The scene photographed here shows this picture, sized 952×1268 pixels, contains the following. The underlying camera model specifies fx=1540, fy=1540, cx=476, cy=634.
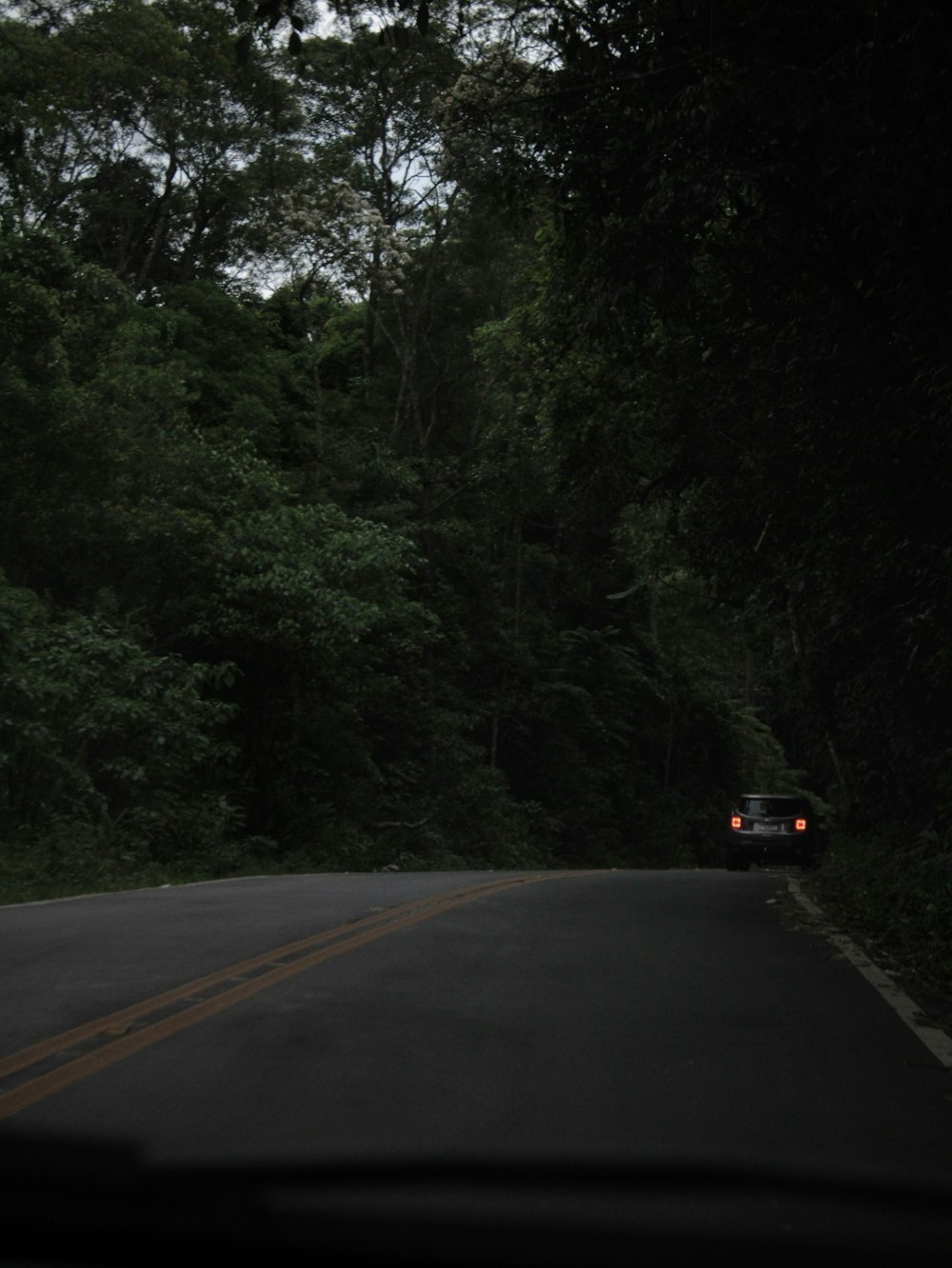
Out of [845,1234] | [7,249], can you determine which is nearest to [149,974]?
[845,1234]

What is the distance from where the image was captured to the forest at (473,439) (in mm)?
11562

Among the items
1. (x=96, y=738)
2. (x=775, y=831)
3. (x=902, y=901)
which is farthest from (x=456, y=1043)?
(x=775, y=831)

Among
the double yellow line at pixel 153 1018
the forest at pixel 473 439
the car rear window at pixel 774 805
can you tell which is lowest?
the car rear window at pixel 774 805

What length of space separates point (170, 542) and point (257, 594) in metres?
1.70

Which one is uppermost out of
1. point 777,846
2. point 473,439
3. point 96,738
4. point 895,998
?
point 473,439

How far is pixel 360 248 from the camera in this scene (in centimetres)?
3347

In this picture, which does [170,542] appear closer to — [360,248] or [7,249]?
[7,249]

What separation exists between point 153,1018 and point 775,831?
22.1 m

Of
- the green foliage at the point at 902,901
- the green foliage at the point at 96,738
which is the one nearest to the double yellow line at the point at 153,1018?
the green foliage at the point at 902,901

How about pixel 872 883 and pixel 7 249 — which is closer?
pixel 872 883

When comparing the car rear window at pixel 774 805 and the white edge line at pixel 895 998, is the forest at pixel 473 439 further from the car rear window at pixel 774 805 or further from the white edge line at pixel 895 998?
the car rear window at pixel 774 805

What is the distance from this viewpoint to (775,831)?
2867 centimetres

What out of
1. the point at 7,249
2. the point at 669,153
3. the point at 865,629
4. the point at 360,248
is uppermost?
the point at 360,248

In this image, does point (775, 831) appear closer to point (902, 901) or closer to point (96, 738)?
point (96, 738)
